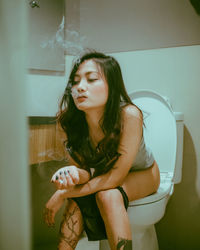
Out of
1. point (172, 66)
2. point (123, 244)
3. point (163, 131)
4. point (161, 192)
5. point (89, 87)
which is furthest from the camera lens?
point (172, 66)

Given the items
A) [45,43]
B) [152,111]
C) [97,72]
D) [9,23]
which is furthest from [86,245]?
[9,23]

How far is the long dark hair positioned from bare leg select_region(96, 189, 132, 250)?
0.09m

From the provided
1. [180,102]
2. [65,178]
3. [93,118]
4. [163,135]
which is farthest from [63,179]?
[180,102]

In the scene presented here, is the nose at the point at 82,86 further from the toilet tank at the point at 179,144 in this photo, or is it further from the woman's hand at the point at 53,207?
the toilet tank at the point at 179,144

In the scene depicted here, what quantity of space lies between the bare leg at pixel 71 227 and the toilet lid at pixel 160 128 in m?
0.45

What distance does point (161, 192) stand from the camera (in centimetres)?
83

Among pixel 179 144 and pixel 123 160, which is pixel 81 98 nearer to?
pixel 123 160

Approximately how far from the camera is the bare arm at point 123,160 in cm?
71

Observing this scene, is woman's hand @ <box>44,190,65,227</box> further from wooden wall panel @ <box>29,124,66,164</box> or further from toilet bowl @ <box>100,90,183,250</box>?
toilet bowl @ <box>100,90,183,250</box>

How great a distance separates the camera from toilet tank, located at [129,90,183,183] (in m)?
0.99

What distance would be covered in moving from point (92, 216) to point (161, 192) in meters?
0.28

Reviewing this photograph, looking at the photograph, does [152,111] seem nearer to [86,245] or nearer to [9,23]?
[86,245]

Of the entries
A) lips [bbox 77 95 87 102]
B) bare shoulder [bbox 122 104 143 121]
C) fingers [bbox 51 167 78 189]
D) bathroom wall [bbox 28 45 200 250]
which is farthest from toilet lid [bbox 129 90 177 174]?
fingers [bbox 51 167 78 189]

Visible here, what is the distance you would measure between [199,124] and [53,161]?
27.7 inches
